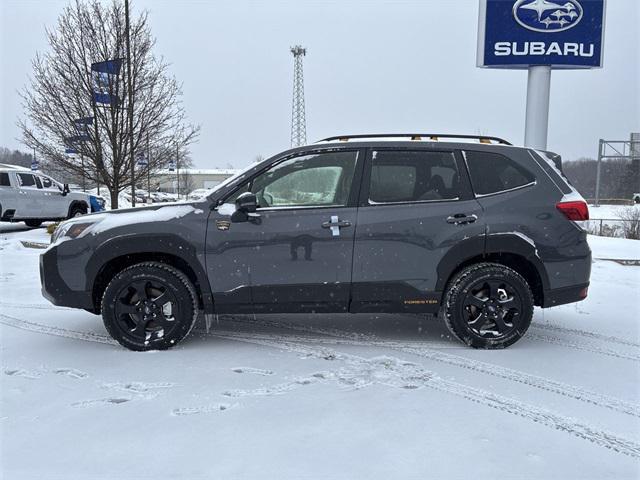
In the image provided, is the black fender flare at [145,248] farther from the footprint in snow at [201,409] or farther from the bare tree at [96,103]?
the bare tree at [96,103]

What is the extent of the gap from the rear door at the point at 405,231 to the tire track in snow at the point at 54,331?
237 cm

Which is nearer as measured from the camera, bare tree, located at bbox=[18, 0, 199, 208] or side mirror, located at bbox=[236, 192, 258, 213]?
side mirror, located at bbox=[236, 192, 258, 213]

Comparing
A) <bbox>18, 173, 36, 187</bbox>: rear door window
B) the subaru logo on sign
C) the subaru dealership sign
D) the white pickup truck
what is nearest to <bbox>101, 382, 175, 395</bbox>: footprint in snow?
the subaru dealership sign

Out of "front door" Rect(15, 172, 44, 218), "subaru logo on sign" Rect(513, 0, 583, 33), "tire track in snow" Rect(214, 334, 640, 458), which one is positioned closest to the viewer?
"tire track in snow" Rect(214, 334, 640, 458)

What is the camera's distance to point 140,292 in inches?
172

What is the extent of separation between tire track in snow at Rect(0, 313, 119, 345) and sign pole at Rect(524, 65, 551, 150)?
32.5ft

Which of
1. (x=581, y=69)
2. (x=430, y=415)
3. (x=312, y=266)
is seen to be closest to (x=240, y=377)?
(x=312, y=266)

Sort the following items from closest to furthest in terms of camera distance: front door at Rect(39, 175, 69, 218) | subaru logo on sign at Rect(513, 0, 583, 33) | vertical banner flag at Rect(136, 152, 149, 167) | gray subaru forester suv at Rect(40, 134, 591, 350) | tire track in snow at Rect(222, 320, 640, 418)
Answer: tire track in snow at Rect(222, 320, 640, 418)
gray subaru forester suv at Rect(40, 134, 591, 350)
subaru logo on sign at Rect(513, 0, 583, 33)
vertical banner flag at Rect(136, 152, 149, 167)
front door at Rect(39, 175, 69, 218)

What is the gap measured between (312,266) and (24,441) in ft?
7.68

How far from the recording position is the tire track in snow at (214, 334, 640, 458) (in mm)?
2939

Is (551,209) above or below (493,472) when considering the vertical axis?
above

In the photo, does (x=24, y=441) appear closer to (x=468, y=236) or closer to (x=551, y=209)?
(x=468, y=236)

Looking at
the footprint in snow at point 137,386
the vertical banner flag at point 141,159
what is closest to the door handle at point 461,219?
the footprint in snow at point 137,386

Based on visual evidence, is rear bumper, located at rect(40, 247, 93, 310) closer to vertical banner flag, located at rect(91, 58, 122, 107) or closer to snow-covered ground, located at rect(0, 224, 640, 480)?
snow-covered ground, located at rect(0, 224, 640, 480)
